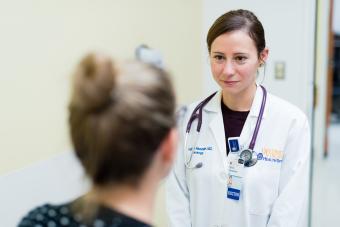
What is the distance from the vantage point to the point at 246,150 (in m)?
1.30

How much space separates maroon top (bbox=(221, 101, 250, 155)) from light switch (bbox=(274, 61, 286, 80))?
1.12 m

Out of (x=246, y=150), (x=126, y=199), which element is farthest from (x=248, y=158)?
(x=126, y=199)

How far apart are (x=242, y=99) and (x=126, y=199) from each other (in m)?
0.80

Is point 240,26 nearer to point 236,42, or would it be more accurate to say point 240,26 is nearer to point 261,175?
point 236,42

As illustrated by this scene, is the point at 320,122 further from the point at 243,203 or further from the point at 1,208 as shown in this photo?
the point at 1,208

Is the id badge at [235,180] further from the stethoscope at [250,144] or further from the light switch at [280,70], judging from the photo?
the light switch at [280,70]

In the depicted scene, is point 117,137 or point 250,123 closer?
point 117,137

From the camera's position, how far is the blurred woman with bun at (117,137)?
0.63 meters

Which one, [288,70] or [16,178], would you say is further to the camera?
[288,70]

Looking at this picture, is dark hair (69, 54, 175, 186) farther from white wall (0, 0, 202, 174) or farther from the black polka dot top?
white wall (0, 0, 202, 174)

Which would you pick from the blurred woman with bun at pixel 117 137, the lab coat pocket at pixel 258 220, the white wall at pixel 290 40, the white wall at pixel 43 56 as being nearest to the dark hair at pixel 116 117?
the blurred woman with bun at pixel 117 137

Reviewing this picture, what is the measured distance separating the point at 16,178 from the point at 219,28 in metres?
0.81

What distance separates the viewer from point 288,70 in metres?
2.41

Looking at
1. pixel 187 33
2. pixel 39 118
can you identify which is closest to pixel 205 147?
pixel 39 118
